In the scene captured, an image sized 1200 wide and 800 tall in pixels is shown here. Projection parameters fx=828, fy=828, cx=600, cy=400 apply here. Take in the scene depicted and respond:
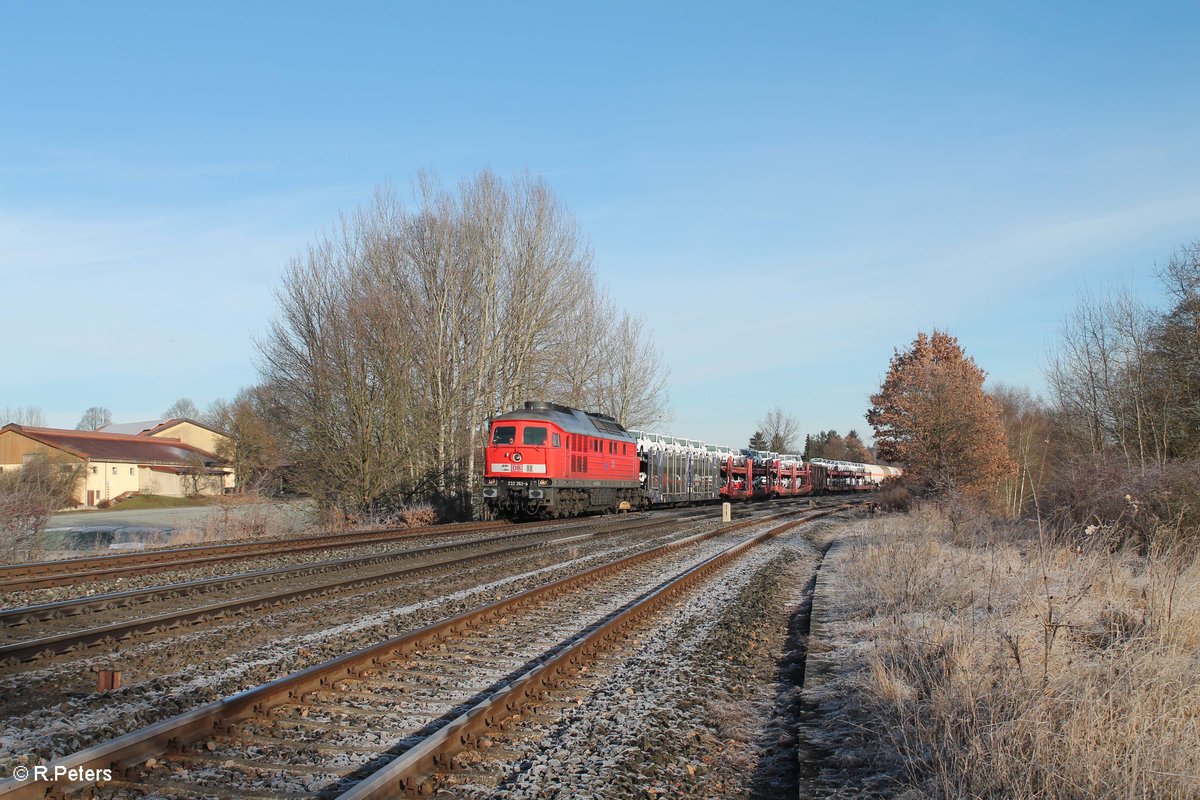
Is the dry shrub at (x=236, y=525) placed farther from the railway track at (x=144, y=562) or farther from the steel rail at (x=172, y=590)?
the steel rail at (x=172, y=590)

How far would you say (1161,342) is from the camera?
21.4m

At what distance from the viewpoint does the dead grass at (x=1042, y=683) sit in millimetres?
3824

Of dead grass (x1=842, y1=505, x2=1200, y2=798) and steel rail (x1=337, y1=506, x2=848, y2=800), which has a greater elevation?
dead grass (x1=842, y1=505, x2=1200, y2=798)

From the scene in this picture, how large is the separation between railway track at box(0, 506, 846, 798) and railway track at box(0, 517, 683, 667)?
293 cm

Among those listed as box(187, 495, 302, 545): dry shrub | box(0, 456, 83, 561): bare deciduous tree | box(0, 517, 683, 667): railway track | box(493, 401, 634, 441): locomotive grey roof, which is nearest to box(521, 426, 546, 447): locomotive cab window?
box(493, 401, 634, 441): locomotive grey roof

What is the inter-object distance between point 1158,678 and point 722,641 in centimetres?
441

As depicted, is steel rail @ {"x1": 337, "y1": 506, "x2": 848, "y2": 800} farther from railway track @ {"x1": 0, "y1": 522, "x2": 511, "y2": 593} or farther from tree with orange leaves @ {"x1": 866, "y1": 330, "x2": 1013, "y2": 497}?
tree with orange leaves @ {"x1": 866, "y1": 330, "x2": 1013, "y2": 497}

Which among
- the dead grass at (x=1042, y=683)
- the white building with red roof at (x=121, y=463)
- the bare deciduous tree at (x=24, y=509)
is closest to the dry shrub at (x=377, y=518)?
the bare deciduous tree at (x=24, y=509)

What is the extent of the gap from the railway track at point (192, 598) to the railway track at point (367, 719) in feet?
9.62

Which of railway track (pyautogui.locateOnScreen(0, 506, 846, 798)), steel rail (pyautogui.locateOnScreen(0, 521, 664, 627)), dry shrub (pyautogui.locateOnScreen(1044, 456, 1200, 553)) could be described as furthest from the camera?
dry shrub (pyautogui.locateOnScreen(1044, 456, 1200, 553))

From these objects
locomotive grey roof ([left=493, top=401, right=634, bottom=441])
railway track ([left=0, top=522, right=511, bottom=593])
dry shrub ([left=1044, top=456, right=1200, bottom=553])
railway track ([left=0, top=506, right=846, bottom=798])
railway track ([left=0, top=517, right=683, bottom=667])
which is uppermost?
locomotive grey roof ([left=493, top=401, right=634, bottom=441])

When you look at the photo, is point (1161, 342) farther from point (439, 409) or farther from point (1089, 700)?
point (439, 409)

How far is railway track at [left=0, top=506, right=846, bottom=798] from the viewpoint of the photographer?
4.39 metres

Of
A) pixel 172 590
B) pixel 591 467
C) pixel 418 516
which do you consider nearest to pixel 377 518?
pixel 418 516
